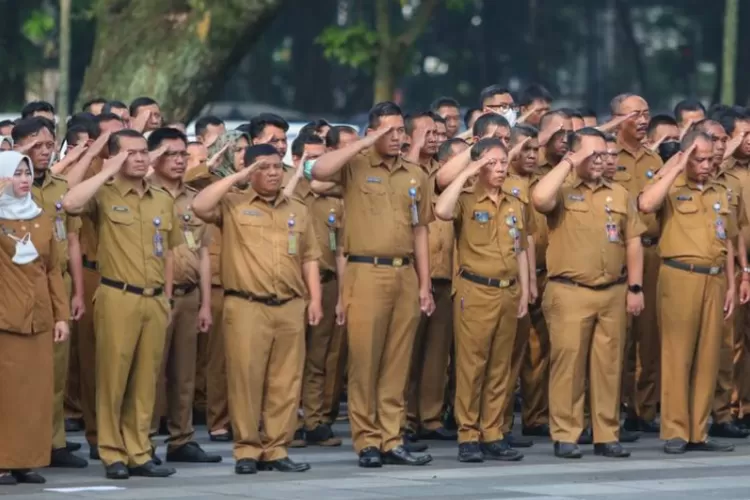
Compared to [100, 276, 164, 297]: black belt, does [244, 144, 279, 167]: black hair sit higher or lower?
higher

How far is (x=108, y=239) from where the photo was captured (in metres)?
11.9

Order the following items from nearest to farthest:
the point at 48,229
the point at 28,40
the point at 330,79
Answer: the point at 48,229 → the point at 28,40 → the point at 330,79

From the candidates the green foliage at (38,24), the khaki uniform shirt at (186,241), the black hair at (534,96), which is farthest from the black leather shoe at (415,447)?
the green foliage at (38,24)

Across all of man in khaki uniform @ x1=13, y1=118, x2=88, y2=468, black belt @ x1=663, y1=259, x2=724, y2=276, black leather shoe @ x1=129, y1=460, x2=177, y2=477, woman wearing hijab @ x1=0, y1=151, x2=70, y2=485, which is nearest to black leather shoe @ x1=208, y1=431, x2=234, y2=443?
man in khaki uniform @ x1=13, y1=118, x2=88, y2=468

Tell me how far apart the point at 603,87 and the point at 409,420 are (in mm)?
38245

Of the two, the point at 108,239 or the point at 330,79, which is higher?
the point at 330,79

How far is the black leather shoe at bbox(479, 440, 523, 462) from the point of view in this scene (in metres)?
12.9

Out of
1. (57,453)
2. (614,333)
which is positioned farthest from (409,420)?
(57,453)

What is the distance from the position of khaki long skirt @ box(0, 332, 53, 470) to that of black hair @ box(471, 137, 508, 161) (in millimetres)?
2975

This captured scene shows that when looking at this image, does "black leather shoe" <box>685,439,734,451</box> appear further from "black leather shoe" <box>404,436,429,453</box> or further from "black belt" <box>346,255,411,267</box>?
"black belt" <box>346,255,411,267</box>

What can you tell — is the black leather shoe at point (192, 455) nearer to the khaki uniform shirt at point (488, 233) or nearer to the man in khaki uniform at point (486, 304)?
the man in khaki uniform at point (486, 304)

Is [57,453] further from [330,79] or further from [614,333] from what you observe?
[330,79]

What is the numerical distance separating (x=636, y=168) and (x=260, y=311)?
389cm

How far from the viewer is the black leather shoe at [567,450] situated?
13008mm
